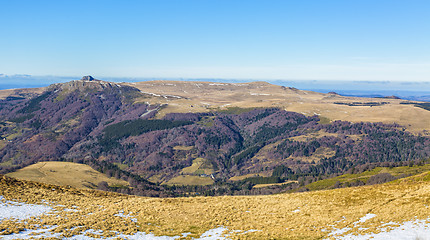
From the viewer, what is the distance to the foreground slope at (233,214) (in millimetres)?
38969

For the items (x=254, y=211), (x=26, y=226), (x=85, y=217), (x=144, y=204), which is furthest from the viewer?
(x=144, y=204)

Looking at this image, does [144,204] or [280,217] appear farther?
[144,204]

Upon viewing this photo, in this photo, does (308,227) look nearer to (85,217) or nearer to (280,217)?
(280,217)

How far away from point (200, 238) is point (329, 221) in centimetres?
1922

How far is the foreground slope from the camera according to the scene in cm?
3897

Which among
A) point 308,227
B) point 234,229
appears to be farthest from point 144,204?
point 308,227

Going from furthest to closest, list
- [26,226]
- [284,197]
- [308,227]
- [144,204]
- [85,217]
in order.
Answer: [284,197]
[144,204]
[85,217]
[308,227]
[26,226]

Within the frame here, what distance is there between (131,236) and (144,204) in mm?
18178

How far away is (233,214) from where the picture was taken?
50312 mm

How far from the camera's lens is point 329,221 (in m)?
43.5

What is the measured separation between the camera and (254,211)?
171 feet

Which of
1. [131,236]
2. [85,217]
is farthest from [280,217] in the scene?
[85,217]

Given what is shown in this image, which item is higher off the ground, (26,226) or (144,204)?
(26,226)

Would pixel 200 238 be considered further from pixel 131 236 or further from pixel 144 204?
pixel 144 204
